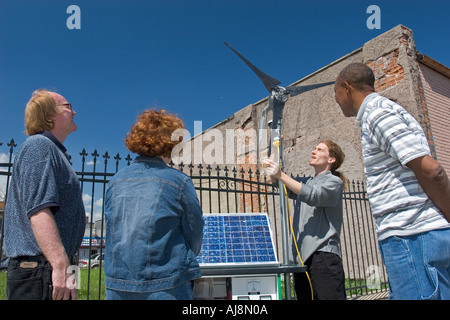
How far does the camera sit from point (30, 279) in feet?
5.42

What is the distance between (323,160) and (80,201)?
198cm

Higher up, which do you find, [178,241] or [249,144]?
[249,144]

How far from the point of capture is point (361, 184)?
6977 mm

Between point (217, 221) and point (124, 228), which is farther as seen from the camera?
point (217, 221)

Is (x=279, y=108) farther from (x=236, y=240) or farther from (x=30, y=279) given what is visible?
(x=30, y=279)

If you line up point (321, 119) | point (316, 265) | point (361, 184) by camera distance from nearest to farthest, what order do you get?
point (316, 265) → point (361, 184) → point (321, 119)

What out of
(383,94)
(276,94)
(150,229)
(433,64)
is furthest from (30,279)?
(433,64)

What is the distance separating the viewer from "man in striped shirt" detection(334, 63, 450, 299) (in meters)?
1.46

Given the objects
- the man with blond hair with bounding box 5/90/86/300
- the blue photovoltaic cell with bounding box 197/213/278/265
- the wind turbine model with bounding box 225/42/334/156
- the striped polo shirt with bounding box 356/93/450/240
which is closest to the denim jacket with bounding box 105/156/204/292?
the man with blond hair with bounding box 5/90/86/300

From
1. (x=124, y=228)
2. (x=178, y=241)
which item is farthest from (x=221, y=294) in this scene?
(x=124, y=228)

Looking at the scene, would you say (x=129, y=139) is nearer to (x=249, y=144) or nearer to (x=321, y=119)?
(x=321, y=119)

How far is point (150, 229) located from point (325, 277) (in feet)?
4.78

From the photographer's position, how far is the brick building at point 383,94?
6.54 m

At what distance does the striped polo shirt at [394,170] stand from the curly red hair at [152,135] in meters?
1.10
